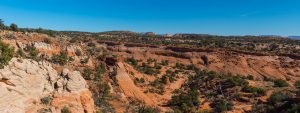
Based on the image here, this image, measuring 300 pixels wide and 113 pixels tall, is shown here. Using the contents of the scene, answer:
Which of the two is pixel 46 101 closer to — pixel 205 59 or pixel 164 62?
pixel 164 62

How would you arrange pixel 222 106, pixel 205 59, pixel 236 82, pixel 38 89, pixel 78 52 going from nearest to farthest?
1. pixel 38 89
2. pixel 222 106
3. pixel 78 52
4. pixel 236 82
5. pixel 205 59

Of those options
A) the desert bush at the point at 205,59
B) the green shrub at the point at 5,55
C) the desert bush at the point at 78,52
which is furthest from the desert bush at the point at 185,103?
the desert bush at the point at 205,59

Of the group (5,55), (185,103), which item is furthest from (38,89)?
(185,103)

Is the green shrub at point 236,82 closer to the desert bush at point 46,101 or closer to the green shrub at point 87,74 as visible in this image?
the green shrub at point 87,74

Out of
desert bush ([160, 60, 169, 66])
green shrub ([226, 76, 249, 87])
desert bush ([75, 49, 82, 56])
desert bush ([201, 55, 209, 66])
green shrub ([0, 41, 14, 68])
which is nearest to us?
green shrub ([0, 41, 14, 68])

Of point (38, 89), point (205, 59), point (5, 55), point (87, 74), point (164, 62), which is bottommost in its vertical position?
point (164, 62)

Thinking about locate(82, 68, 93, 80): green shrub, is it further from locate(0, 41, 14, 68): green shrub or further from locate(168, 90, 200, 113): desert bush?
locate(0, 41, 14, 68): green shrub

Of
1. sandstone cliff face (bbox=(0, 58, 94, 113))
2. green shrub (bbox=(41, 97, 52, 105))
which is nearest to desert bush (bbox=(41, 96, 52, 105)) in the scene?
green shrub (bbox=(41, 97, 52, 105))

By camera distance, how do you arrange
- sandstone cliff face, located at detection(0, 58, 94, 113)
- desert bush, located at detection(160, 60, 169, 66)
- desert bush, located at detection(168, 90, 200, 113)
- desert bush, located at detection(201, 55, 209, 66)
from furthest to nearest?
desert bush, located at detection(160, 60, 169, 66), desert bush, located at detection(201, 55, 209, 66), desert bush, located at detection(168, 90, 200, 113), sandstone cliff face, located at detection(0, 58, 94, 113)

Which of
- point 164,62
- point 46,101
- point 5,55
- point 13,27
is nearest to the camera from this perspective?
point 5,55
